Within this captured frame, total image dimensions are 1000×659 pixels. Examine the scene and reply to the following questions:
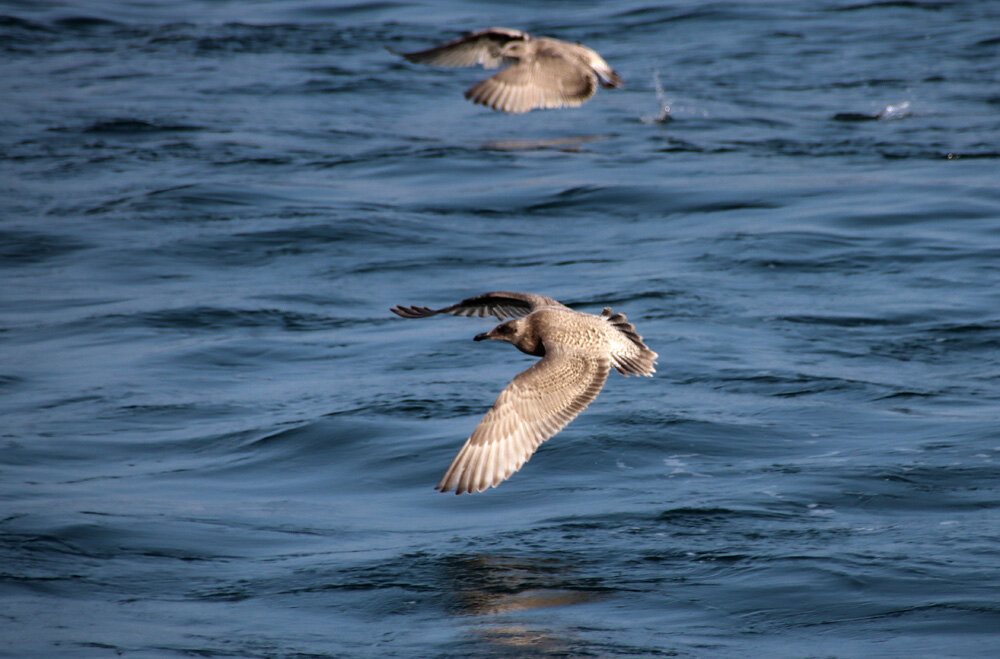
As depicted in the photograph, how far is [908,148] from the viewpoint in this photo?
56.4 ft

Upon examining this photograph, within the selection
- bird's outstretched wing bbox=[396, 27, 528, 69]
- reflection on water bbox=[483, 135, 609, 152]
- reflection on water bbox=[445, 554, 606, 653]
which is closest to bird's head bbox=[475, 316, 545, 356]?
reflection on water bbox=[445, 554, 606, 653]

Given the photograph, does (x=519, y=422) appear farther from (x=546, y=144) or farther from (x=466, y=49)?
(x=546, y=144)

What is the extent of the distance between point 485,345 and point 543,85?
2.54 m

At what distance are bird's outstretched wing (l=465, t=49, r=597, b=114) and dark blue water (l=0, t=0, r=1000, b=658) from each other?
1.75 m

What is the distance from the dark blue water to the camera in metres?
7.41

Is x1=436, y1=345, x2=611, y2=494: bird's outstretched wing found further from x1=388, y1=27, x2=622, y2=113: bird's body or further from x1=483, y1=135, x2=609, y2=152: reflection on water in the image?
x1=483, y1=135, x2=609, y2=152: reflection on water

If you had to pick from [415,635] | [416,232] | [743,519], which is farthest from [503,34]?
[415,635]

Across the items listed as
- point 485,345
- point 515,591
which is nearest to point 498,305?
point 515,591

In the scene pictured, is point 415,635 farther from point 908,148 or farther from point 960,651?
point 908,148

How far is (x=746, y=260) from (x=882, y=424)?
175 inches

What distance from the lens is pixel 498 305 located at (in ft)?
26.4

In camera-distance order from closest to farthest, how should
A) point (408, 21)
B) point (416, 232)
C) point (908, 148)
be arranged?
point (416, 232)
point (908, 148)
point (408, 21)

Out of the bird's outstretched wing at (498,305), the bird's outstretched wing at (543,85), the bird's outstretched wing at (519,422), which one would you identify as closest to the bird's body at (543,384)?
the bird's outstretched wing at (519,422)

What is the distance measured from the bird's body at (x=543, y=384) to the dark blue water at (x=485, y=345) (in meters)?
0.86
